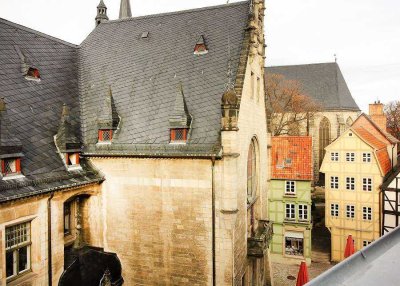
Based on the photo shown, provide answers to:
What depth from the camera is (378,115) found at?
3275cm

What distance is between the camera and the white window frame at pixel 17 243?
10.3 m

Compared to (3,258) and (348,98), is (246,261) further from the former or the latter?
(348,98)

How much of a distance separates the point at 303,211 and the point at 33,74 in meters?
20.8

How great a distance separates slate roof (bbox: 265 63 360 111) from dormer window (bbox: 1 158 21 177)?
42.7m

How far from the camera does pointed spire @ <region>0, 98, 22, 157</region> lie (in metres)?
10.6

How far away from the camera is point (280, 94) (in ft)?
149

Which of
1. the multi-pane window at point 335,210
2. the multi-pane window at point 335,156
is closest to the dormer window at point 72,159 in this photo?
the multi-pane window at point 335,156

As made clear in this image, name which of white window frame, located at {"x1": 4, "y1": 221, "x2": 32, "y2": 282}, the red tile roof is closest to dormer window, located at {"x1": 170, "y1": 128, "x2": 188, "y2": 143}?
white window frame, located at {"x1": 4, "y1": 221, "x2": 32, "y2": 282}

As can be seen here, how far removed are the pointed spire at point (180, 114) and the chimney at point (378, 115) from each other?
84.9 ft

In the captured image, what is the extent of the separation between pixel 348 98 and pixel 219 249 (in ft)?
144

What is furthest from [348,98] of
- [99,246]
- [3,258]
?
[3,258]

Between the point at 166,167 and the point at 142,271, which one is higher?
the point at 166,167

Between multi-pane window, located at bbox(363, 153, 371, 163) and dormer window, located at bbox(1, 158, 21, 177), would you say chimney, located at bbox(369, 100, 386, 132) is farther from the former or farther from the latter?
dormer window, located at bbox(1, 158, 21, 177)

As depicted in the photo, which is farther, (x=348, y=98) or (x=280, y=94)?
(x=348, y=98)
